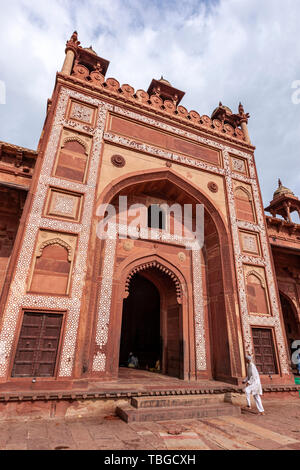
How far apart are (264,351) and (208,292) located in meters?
2.20

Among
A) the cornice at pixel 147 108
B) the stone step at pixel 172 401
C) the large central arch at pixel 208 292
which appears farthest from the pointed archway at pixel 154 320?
the cornice at pixel 147 108

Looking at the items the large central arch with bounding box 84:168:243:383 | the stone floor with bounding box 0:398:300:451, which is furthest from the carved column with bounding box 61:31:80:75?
the stone floor with bounding box 0:398:300:451

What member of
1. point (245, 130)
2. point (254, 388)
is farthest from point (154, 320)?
point (245, 130)

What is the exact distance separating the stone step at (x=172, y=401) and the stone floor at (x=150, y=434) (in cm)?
44

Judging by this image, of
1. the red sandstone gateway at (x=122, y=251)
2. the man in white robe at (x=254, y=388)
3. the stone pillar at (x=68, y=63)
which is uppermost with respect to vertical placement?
the stone pillar at (x=68, y=63)

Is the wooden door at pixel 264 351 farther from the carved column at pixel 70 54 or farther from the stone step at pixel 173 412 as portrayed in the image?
the carved column at pixel 70 54

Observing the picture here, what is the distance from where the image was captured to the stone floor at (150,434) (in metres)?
3.45

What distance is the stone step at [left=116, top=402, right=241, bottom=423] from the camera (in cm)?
449

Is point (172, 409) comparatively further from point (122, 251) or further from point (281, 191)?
point (281, 191)

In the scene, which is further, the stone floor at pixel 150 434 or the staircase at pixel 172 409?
the staircase at pixel 172 409

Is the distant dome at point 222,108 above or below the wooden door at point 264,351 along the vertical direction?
above

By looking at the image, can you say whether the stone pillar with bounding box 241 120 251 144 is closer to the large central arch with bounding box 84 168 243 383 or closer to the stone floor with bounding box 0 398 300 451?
the large central arch with bounding box 84 168 243 383

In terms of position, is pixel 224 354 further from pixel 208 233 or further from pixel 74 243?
pixel 74 243
